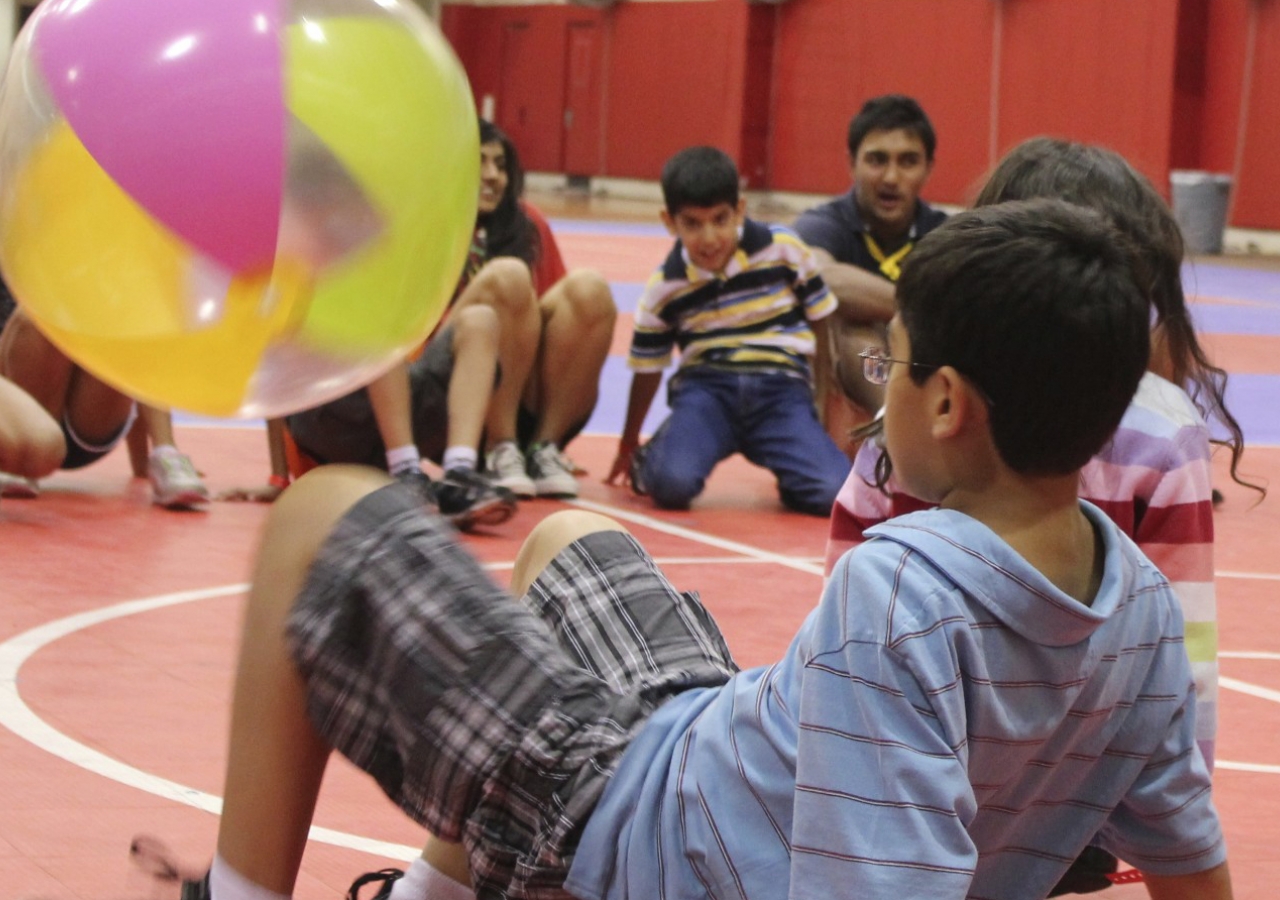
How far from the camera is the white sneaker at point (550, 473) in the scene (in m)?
5.04

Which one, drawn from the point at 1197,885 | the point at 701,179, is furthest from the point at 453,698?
the point at 701,179

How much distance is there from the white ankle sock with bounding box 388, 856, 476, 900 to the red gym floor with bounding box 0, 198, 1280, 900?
0.29 m

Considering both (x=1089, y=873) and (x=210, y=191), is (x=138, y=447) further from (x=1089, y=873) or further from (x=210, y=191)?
(x=1089, y=873)

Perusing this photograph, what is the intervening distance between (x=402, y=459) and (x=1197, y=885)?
3.09 meters

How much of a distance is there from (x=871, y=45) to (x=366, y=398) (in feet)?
52.6

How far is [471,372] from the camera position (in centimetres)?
484

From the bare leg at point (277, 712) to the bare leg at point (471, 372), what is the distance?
10.0 feet

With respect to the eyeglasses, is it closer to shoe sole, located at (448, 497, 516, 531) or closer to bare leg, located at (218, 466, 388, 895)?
bare leg, located at (218, 466, 388, 895)

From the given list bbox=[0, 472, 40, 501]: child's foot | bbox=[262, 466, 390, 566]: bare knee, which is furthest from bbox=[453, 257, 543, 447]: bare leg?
bbox=[262, 466, 390, 566]: bare knee

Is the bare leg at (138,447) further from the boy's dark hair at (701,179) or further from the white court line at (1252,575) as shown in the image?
the white court line at (1252,575)

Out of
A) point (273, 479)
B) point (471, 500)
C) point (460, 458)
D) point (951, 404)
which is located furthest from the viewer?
point (273, 479)

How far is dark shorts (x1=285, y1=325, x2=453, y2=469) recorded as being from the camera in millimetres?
4648

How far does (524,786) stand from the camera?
1.57 meters

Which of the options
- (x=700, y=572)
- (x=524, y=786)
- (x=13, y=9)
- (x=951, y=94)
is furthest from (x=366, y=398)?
(x=13, y=9)
